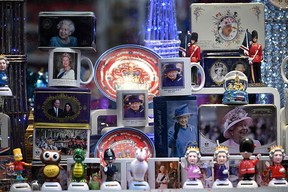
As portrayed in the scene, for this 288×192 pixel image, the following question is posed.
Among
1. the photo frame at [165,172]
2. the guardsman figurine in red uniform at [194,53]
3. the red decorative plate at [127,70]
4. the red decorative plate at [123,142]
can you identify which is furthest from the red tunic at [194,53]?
the photo frame at [165,172]

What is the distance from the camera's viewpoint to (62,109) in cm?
274

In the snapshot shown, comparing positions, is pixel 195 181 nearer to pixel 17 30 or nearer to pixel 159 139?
pixel 159 139

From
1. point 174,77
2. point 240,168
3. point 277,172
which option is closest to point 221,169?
point 240,168

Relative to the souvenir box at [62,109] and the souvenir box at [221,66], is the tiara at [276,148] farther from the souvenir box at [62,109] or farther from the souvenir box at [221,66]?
the souvenir box at [62,109]

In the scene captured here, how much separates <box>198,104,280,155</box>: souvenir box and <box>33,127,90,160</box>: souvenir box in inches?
16.5

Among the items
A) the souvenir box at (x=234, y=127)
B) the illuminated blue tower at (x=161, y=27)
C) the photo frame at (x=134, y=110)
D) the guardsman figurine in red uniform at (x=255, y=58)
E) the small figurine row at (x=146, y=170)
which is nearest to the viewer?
the small figurine row at (x=146, y=170)

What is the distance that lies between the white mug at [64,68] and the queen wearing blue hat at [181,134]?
0.38 m

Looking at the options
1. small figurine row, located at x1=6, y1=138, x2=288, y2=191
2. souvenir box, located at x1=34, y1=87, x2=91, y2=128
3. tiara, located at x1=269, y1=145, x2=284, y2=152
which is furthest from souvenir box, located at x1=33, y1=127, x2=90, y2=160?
tiara, located at x1=269, y1=145, x2=284, y2=152

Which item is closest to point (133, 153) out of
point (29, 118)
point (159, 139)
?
point (159, 139)

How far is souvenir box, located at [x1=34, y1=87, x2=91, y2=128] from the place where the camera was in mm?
2736

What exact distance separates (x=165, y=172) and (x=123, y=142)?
23 cm

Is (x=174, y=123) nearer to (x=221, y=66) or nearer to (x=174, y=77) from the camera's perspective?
(x=174, y=77)

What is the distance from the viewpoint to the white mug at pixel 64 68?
9.07 ft

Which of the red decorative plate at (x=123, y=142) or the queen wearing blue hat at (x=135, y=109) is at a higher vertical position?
the queen wearing blue hat at (x=135, y=109)
